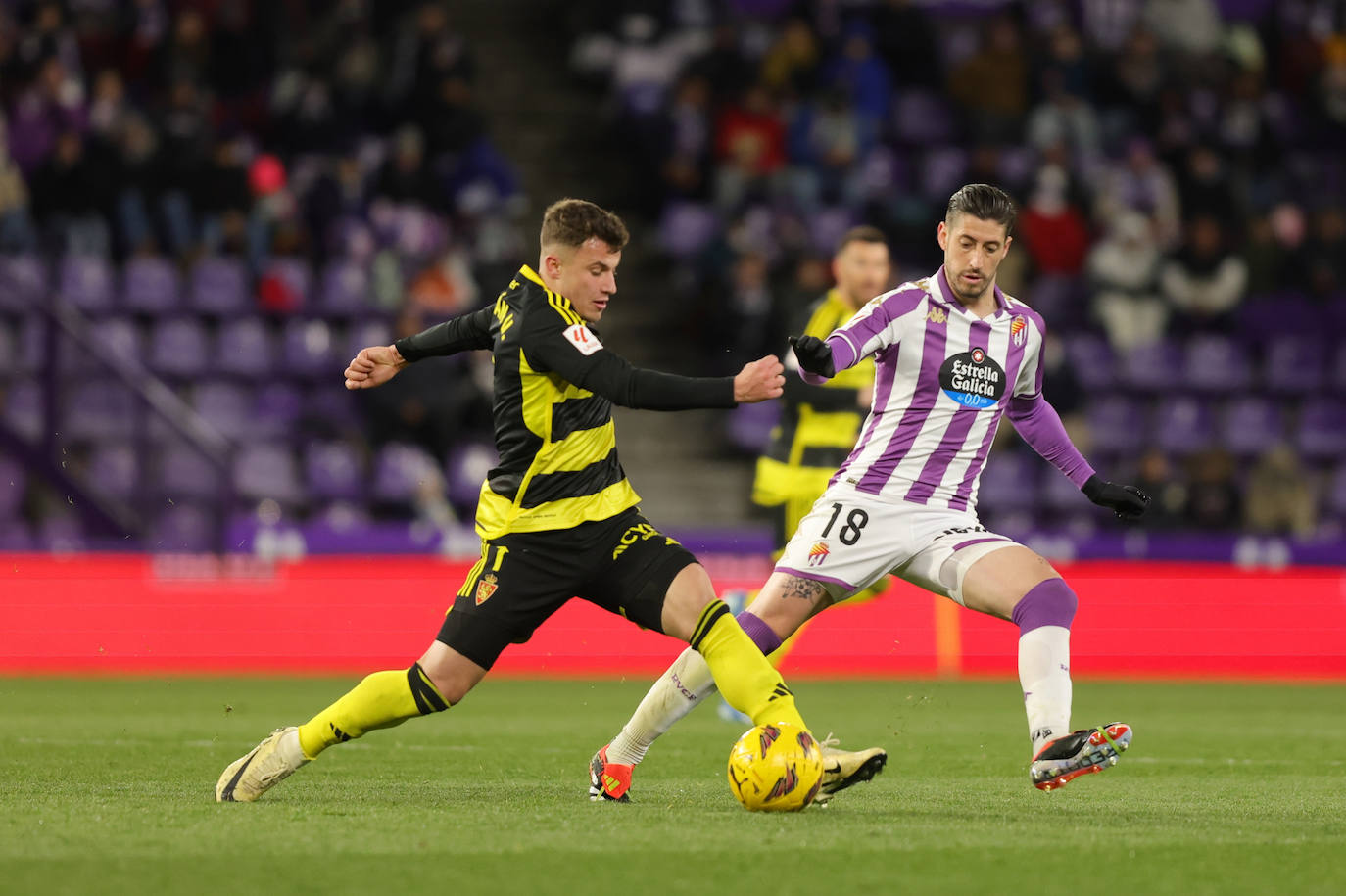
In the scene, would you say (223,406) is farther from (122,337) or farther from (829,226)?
(829,226)

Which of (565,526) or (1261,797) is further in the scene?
(1261,797)

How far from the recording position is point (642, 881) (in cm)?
500

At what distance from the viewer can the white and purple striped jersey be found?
6.98m

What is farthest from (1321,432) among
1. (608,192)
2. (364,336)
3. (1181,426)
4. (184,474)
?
(184,474)

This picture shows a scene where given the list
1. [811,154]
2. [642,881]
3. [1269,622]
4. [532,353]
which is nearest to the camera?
[642,881]

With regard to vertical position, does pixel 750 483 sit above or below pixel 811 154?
below

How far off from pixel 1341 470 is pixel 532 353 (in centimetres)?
1301

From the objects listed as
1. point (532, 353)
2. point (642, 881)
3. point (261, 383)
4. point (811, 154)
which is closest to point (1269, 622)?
point (811, 154)

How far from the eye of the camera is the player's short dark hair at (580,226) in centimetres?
651

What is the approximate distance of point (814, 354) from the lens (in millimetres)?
6297

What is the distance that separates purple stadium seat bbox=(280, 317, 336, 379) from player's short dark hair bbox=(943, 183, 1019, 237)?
9963 millimetres

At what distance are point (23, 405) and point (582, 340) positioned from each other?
9.85 m

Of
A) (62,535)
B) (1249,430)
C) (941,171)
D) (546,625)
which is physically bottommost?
Answer: (546,625)

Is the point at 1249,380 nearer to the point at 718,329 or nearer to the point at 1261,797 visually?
the point at 718,329
